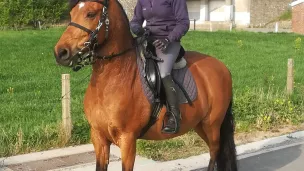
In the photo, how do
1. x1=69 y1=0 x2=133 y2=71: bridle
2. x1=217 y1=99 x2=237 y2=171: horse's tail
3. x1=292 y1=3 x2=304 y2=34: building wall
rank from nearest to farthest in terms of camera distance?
x1=69 y1=0 x2=133 y2=71: bridle
x1=217 y1=99 x2=237 y2=171: horse's tail
x1=292 y1=3 x2=304 y2=34: building wall

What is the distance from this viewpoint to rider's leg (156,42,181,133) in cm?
508

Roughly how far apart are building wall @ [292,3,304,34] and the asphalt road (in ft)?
101

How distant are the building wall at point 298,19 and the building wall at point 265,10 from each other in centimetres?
875

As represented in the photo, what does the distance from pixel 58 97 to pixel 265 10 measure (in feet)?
130

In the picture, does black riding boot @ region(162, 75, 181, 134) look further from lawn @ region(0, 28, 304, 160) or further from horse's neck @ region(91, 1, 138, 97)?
lawn @ region(0, 28, 304, 160)

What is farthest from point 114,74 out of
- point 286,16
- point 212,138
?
point 286,16

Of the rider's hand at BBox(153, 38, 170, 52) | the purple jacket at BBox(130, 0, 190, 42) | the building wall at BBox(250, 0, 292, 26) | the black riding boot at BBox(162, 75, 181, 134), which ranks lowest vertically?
the black riding boot at BBox(162, 75, 181, 134)

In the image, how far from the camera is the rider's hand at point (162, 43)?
5086mm

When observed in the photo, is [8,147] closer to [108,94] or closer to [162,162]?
[162,162]

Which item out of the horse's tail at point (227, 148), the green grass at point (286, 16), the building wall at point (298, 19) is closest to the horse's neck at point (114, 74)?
the horse's tail at point (227, 148)

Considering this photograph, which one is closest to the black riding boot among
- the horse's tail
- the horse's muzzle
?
the horse's muzzle

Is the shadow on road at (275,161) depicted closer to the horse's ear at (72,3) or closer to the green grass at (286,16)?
the horse's ear at (72,3)

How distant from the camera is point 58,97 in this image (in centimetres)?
1089

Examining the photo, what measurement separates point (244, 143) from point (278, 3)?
4223 centimetres
